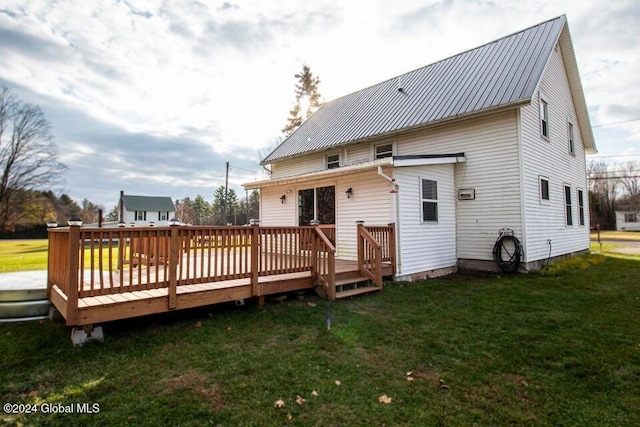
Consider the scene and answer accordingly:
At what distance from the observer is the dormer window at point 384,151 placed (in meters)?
11.3

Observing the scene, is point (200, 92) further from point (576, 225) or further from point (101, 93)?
point (576, 225)

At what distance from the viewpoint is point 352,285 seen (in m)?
6.77

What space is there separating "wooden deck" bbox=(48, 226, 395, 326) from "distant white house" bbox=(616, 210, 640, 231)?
148ft

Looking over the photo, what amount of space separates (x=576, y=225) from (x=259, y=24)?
43.6 feet

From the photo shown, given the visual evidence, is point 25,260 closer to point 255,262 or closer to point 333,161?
point 255,262

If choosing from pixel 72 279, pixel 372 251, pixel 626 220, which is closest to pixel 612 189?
pixel 626 220

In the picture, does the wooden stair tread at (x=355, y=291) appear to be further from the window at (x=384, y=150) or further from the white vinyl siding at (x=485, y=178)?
the window at (x=384, y=150)

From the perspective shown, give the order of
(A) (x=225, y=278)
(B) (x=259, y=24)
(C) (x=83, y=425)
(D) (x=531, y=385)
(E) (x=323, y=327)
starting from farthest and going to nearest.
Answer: (B) (x=259, y=24)
(A) (x=225, y=278)
(E) (x=323, y=327)
(D) (x=531, y=385)
(C) (x=83, y=425)

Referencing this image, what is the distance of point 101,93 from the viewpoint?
37.9 feet

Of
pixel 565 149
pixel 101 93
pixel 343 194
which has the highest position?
pixel 101 93

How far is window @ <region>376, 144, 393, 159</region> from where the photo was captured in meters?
11.3

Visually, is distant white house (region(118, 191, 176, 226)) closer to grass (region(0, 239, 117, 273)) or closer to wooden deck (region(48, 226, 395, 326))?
grass (region(0, 239, 117, 273))

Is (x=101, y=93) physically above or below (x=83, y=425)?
above

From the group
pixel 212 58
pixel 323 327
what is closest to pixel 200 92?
pixel 212 58
